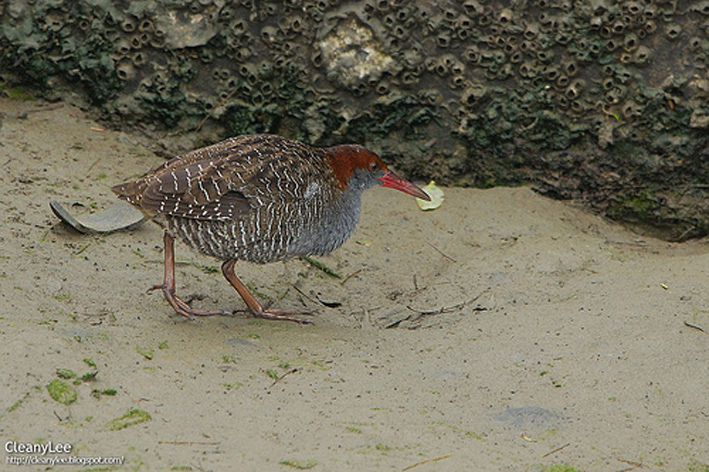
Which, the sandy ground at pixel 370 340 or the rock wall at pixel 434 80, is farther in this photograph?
the rock wall at pixel 434 80

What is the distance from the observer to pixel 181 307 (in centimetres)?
527

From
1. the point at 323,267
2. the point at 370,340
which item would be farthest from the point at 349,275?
the point at 370,340

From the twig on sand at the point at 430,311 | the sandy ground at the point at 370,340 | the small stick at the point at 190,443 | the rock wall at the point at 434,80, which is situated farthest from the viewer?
the rock wall at the point at 434,80

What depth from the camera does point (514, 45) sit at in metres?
6.62

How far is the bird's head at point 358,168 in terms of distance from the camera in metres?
5.90

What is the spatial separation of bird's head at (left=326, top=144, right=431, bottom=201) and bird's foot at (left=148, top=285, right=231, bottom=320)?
1247 mm

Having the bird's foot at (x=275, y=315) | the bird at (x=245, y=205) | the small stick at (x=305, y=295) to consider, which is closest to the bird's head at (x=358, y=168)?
the bird at (x=245, y=205)

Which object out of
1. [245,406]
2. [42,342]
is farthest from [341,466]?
[42,342]

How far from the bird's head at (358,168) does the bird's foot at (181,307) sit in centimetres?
125

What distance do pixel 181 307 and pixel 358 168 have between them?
160 centimetres

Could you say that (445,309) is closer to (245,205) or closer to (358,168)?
(358,168)

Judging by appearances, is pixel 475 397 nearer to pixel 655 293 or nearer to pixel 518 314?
pixel 518 314

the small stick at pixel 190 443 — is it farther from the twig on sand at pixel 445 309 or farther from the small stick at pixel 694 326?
the small stick at pixel 694 326

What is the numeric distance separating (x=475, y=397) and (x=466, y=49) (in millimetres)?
3228
